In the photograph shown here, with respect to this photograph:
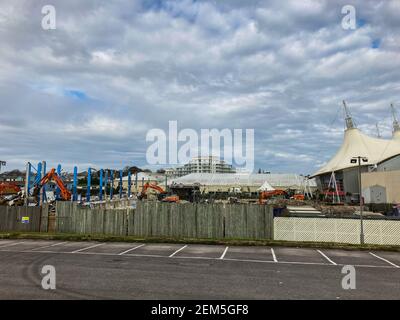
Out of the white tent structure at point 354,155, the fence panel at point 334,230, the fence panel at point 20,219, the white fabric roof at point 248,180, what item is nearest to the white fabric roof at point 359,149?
the white tent structure at point 354,155

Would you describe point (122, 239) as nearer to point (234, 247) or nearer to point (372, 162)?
point (234, 247)

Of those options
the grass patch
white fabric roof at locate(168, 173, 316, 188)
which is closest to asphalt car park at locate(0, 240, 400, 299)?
the grass patch

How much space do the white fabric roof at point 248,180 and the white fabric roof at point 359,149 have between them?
18.1m

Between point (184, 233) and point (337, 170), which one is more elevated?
point (337, 170)

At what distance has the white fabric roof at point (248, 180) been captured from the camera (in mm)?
111188

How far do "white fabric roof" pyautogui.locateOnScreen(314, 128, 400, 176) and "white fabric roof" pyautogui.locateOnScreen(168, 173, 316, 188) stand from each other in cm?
1810

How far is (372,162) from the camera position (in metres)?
80.4

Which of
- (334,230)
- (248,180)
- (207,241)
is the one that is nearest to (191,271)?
(207,241)

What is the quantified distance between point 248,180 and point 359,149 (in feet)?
119

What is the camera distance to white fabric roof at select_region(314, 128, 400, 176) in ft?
279

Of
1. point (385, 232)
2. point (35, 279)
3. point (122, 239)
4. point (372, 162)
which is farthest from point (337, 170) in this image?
point (35, 279)

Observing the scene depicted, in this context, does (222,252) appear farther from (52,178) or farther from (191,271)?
(52,178)

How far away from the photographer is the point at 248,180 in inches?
4427
